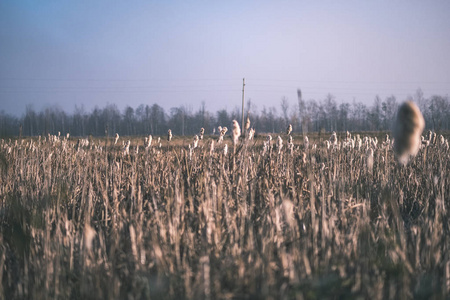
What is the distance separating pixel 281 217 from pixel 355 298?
40.6 inches

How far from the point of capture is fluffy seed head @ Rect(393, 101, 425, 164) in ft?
6.72

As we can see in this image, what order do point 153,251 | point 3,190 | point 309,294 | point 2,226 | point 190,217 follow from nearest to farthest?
point 309,294
point 153,251
point 190,217
point 2,226
point 3,190

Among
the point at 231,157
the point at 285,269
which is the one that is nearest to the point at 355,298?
the point at 285,269

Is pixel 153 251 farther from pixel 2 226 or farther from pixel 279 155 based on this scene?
pixel 279 155

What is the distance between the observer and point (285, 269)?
1.98 m

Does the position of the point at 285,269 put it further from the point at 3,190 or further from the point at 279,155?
the point at 3,190

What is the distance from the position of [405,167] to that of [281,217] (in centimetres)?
297

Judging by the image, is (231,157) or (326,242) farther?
(231,157)

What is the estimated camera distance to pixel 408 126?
2076 mm

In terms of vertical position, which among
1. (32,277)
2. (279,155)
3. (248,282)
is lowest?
(32,277)

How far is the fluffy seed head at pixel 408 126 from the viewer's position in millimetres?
2048

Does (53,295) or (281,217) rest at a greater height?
(281,217)

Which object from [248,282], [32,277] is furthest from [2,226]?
[248,282]

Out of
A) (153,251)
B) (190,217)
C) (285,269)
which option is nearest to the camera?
(285,269)
